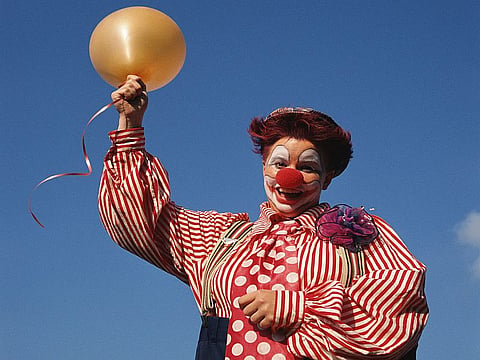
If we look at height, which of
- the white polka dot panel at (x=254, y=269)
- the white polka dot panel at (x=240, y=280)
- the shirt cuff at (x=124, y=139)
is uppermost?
the shirt cuff at (x=124, y=139)

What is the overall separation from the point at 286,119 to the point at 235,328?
0.89 m

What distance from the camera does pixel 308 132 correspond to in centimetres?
313

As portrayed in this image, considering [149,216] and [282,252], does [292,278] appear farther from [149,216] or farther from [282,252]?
[149,216]

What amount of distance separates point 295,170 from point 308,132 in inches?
6.7

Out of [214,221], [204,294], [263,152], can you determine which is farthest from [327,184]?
[204,294]

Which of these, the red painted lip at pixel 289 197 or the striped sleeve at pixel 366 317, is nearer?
the striped sleeve at pixel 366 317

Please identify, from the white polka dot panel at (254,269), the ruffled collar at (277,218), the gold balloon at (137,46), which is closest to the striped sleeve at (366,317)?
the white polka dot panel at (254,269)

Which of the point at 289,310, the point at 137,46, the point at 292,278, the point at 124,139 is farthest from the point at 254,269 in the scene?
the point at 137,46

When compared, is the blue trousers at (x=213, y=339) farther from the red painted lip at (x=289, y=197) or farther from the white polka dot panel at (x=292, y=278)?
the red painted lip at (x=289, y=197)

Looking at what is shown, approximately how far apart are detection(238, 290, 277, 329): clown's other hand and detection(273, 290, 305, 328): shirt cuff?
0.06 ft

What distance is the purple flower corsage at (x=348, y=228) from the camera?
293 cm

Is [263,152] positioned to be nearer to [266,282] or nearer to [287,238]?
[287,238]

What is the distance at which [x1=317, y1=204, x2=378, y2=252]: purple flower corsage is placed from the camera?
115 inches

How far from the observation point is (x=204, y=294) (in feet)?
9.86
